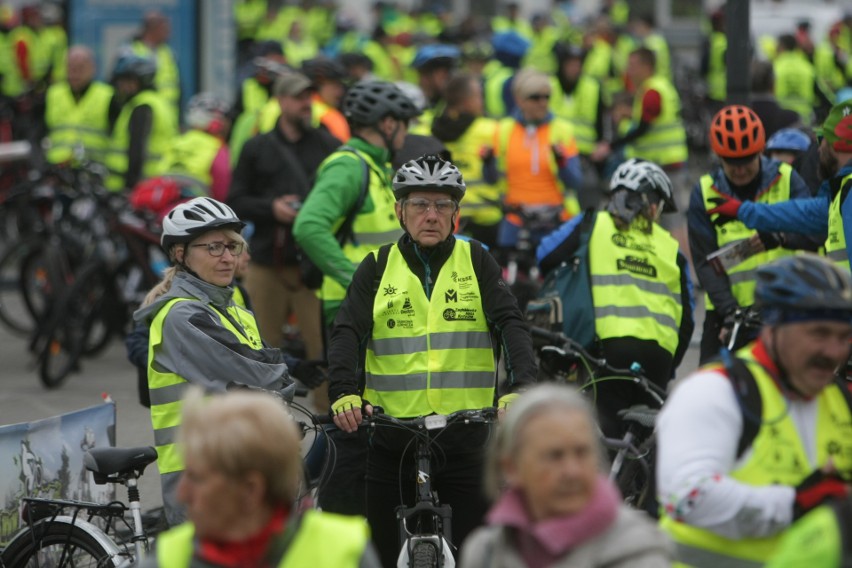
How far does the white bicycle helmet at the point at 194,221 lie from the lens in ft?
20.3

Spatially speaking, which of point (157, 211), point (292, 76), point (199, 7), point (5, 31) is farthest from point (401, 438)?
point (5, 31)

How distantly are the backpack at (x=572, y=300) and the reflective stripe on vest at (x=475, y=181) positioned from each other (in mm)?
4238

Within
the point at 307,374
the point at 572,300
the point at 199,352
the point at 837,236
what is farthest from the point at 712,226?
the point at 199,352

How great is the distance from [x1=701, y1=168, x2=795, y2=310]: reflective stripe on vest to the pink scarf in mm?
4398

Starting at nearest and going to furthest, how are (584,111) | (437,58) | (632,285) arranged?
(632,285) < (437,58) < (584,111)

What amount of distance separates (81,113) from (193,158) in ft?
8.09

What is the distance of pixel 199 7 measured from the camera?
62.3 ft

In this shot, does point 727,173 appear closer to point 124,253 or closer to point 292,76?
point 292,76

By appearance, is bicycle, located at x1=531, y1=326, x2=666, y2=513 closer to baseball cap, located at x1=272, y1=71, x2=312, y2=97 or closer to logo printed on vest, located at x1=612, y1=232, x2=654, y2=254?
logo printed on vest, located at x1=612, y1=232, x2=654, y2=254

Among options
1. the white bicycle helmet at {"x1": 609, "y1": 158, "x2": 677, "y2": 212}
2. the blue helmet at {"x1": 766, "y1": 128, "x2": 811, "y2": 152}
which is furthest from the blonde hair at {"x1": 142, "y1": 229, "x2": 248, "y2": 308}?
the blue helmet at {"x1": 766, "y1": 128, "x2": 811, "y2": 152}

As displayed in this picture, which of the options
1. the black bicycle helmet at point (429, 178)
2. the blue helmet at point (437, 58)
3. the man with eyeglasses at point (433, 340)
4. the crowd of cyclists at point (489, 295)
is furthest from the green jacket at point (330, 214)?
the blue helmet at point (437, 58)

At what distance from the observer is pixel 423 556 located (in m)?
5.99

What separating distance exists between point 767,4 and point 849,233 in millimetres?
24141

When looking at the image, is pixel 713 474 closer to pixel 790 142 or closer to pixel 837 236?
pixel 837 236
